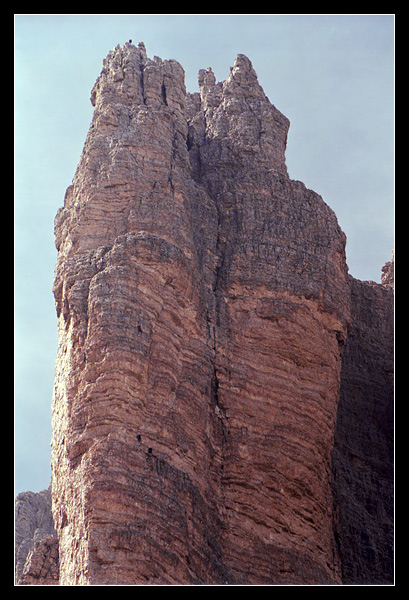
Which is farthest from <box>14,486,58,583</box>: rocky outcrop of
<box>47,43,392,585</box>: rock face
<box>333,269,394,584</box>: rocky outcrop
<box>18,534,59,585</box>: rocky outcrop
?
<box>47,43,392,585</box>: rock face

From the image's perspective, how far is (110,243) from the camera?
184 ft

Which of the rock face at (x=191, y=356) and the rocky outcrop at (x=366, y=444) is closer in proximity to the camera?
the rock face at (x=191, y=356)

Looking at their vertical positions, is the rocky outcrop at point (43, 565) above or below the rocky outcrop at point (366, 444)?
below

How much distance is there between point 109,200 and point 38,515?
90.7ft

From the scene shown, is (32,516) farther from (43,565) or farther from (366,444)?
(43,565)

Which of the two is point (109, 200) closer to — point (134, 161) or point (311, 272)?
point (134, 161)

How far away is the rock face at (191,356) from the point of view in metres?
49.0

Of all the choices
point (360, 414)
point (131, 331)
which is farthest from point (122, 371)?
point (360, 414)

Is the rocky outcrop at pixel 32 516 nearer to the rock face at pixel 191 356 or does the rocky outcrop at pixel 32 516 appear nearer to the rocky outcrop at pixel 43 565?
the rocky outcrop at pixel 43 565

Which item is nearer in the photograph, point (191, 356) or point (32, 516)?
point (191, 356)

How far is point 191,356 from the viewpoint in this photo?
54250mm

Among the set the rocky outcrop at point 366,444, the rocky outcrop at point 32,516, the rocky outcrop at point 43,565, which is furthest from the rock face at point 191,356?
the rocky outcrop at point 32,516

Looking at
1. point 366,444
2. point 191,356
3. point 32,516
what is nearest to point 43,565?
point 191,356

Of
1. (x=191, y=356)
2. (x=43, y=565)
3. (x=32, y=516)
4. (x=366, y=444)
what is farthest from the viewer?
(x=32, y=516)
